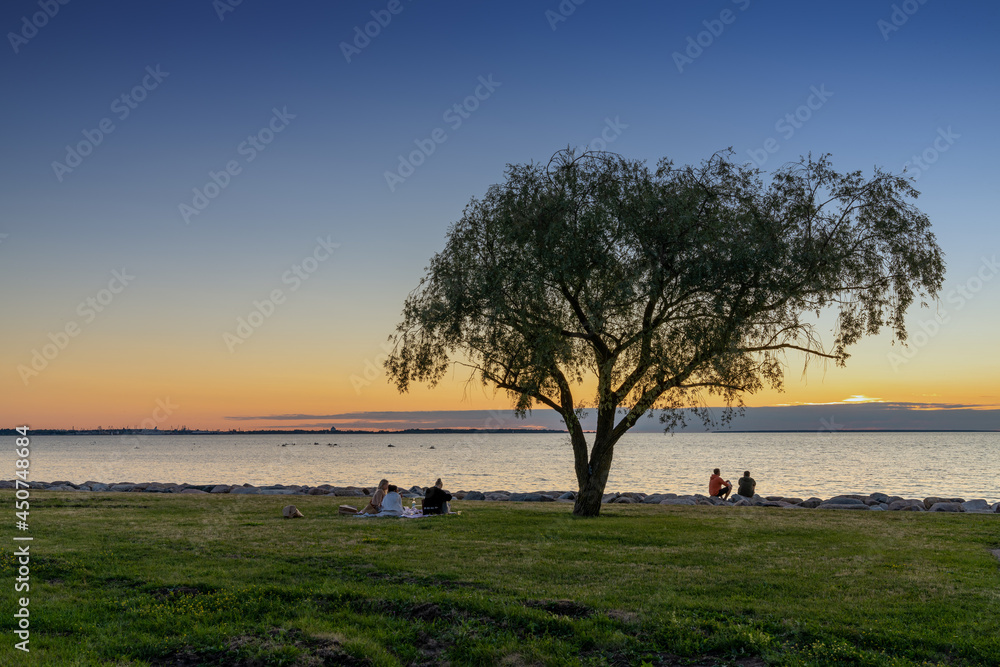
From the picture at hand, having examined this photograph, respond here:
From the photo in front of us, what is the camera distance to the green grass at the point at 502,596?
8.66 meters

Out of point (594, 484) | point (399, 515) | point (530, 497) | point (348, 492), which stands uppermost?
point (594, 484)

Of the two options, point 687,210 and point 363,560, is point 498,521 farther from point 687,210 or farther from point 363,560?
point 687,210

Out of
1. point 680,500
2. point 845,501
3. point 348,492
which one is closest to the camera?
point 845,501

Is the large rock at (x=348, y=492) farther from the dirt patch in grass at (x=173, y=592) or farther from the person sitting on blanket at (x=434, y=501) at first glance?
the dirt patch in grass at (x=173, y=592)

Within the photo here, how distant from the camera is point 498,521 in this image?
19.9 m

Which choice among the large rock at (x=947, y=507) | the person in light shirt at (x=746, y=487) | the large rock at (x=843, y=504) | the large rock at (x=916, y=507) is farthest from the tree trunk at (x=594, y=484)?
the large rock at (x=916, y=507)

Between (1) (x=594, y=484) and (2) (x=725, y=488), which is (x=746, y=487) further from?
(1) (x=594, y=484)

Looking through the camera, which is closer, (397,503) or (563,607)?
(563,607)

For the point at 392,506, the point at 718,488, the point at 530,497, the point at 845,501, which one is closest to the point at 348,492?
the point at 530,497

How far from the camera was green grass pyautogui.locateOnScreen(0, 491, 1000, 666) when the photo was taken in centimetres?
866

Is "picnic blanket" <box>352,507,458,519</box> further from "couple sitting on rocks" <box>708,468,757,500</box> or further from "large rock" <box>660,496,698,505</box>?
"couple sitting on rocks" <box>708,468,757,500</box>

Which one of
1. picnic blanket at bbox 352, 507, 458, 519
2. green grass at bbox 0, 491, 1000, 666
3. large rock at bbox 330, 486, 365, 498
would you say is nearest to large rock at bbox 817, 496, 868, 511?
green grass at bbox 0, 491, 1000, 666

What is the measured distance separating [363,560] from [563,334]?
31.0 ft

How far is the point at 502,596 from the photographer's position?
34.8 ft
